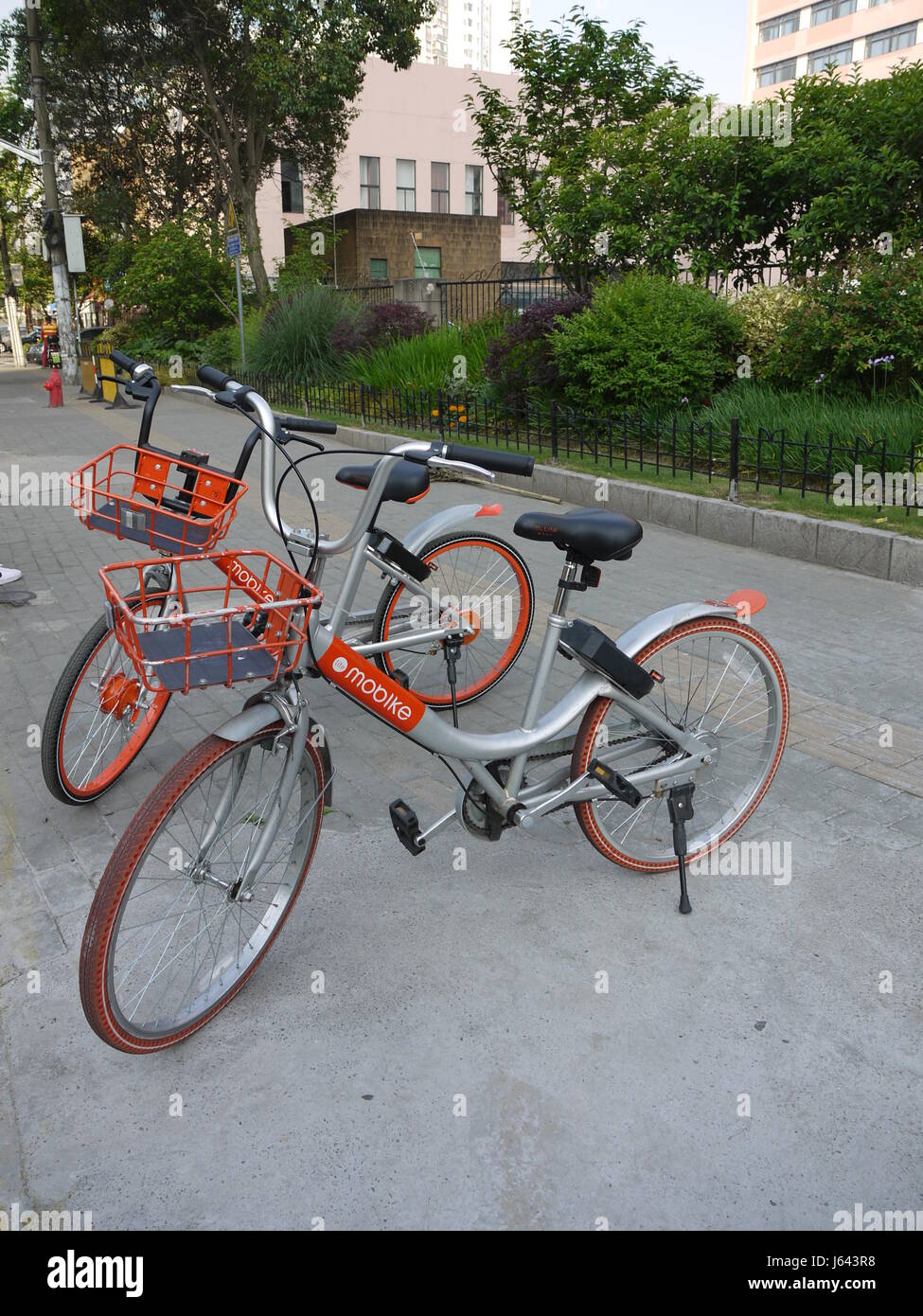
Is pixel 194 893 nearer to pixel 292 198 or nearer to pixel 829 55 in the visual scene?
pixel 292 198

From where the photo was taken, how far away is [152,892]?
111 inches

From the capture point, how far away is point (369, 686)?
2840 mm

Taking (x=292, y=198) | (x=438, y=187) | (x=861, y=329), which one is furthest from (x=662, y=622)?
(x=438, y=187)

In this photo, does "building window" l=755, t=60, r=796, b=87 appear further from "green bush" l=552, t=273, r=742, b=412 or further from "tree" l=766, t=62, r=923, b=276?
"green bush" l=552, t=273, r=742, b=412

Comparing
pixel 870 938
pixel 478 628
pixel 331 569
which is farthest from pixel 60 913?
pixel 331 569

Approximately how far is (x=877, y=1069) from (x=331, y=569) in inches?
198

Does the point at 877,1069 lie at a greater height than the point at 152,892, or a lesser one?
lesser

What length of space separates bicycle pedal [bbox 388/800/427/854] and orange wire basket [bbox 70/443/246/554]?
1194 mm

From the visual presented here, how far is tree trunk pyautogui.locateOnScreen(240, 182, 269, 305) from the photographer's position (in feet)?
79.6

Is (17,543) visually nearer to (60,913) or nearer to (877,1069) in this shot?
(60,913)

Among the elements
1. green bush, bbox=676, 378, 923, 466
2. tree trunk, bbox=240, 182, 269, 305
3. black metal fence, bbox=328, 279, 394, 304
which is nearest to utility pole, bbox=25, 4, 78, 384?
tree trunk, bbox=240, 182, 269, 305

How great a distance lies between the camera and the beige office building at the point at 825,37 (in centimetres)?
6731

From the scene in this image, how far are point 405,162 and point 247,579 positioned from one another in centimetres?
4944

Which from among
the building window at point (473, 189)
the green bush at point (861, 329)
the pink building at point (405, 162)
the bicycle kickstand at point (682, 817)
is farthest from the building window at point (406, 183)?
the bicycle kickstand at point (682, 817)
